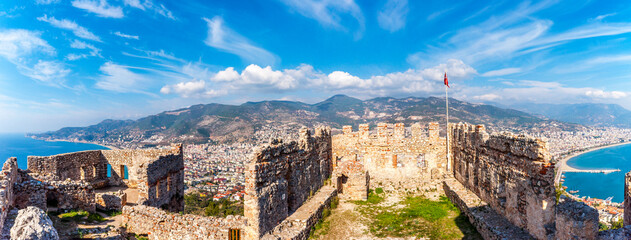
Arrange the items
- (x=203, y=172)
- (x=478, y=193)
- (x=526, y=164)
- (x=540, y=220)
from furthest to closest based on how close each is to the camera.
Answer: (x=203, y=172) < (x=478, y=193) < (x=526, y=164) < (x=540, y=220)

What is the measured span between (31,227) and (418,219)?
35.9 feet

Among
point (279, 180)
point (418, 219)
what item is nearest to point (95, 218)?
point (279, 180)

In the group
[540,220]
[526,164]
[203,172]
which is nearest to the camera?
[540,220]

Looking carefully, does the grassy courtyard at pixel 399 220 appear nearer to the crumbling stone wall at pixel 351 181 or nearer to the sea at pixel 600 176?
the crumbling stone wall at pixel 351 181

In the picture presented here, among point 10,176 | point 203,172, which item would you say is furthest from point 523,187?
point 203,172

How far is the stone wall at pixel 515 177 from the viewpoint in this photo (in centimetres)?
755

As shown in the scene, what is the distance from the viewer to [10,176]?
30.6ft

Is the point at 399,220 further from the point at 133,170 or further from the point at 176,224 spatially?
the point at 133,170

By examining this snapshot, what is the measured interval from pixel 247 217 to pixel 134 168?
39.3 ft

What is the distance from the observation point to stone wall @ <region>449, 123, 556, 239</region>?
24.8 feet

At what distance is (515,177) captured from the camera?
884 centimetres

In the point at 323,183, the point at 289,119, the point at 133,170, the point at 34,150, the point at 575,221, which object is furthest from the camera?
the point at 34,150

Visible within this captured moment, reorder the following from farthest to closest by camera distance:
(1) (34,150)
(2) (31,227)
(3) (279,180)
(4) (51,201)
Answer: (1) (34,150) → (4) (51,201) → (3) (279,180) → (2) (31,227)

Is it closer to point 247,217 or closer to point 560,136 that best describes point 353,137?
point 247,217
